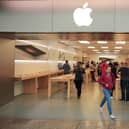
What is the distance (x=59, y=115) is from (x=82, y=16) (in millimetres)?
2959

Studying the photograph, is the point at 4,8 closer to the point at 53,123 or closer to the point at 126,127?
the point at 53,123

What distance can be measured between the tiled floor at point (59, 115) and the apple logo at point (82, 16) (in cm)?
251

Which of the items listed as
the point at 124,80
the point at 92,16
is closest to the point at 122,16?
the point at 92,16

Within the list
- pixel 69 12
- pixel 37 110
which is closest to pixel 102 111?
pixel 37 110

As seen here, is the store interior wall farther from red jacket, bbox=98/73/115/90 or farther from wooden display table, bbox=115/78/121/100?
wooden display table, bbox=115/78/121/100

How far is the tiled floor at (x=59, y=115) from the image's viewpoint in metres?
8.37

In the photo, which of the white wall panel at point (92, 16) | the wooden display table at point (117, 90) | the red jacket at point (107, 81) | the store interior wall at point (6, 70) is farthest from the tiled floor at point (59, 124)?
the wooden display table at point (117, 90)

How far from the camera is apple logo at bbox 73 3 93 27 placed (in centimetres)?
863

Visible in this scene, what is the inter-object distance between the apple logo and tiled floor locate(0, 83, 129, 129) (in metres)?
2.51

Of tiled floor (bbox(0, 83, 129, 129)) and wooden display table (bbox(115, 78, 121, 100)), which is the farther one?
wooden display table (bbox(115, 78, 121, 100))

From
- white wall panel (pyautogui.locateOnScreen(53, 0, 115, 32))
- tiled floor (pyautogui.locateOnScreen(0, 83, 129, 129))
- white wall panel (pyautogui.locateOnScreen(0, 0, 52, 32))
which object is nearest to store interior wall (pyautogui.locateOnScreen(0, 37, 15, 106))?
tiled floor (pyautogui.locateOnScreen(0, 83, 129, 129))

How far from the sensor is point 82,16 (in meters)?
8.65

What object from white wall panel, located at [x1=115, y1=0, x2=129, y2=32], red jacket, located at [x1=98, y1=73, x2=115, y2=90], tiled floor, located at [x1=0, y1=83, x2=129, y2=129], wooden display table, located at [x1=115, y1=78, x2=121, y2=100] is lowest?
tiled floor, located at [x1=0, y1=83, x2=129, y2=129]

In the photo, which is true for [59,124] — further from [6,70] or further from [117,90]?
[117,90]
